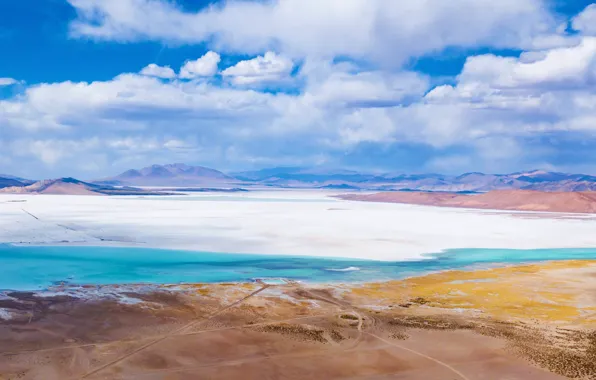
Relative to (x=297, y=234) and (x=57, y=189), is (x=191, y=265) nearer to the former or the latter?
(x=297, y=234)

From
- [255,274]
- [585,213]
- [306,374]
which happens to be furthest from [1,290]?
[585,213]

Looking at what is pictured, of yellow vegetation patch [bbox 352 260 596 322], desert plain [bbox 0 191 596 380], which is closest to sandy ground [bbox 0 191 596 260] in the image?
yellow vegetation patch [bbox 352 260 596 322]

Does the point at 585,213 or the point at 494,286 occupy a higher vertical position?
the point at 585,213

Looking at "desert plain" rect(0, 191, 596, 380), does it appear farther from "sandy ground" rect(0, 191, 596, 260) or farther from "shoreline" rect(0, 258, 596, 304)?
"sandy ground" rect(0, 191, 596, 260)

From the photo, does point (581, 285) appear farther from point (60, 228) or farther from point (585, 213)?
point (585, 213)

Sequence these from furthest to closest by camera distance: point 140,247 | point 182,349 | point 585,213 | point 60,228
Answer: point 585,213
point 60,228
point 140,247
point 182,349

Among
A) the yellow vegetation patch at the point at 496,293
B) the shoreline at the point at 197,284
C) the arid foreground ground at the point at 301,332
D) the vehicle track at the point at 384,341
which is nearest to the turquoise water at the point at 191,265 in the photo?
the shoreline at the point at 197,284

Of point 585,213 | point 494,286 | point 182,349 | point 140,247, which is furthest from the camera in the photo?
point 585,213

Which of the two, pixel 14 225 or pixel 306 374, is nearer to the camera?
pixel 306 374
